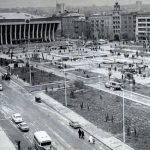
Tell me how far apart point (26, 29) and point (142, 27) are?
47519mm

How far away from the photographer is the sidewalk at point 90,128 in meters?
39.2

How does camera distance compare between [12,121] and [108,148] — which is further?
[12,121]

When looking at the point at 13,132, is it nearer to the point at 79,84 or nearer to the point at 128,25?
the point at 79,84

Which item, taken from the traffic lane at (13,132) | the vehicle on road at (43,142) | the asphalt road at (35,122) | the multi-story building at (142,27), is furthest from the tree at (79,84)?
the multi-story building at (142,27)

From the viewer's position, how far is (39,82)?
74562 mm

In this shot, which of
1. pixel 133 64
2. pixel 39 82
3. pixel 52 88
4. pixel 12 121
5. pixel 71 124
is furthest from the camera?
pixel 133 64

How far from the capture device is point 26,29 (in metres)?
162

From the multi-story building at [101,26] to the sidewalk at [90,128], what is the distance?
124936mm

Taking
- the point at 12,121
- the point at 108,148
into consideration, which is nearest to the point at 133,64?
the point at 12,121

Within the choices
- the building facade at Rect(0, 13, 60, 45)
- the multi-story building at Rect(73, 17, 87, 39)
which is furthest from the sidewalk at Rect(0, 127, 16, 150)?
A: the multi-story building at Rect(73, 17, 87, 39)

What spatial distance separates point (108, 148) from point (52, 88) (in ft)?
99.5

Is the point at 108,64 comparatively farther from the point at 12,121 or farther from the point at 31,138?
the point at 31,138

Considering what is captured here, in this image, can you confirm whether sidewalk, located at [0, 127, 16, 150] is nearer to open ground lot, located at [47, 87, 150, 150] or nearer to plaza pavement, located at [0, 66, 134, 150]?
plaza pavement, located at [0, 66, 134, 150]

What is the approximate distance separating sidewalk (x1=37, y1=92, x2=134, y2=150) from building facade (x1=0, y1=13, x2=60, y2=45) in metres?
101
